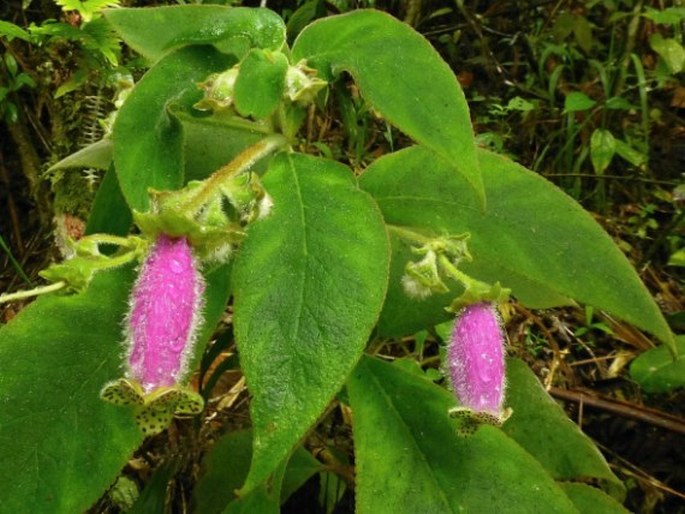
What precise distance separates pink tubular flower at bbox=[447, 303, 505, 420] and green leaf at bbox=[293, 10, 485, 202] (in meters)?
0.15

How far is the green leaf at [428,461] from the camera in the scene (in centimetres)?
90

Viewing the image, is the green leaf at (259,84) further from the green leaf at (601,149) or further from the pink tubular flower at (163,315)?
the green leaf at (601,149)

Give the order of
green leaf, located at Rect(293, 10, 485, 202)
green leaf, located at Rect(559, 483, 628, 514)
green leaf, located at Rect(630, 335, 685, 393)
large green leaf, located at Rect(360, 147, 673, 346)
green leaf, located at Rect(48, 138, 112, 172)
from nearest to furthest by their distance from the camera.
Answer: green leaf, located at Rect(293, 10, 485, 202) < large green leaf, located at Rect(360, 147, 673, 346) < green leaf, located at Rect(559, 483, 628, 514) < green leaf, located at Rect(48, 138, 112, 172) < green leaf, located at Rect(630, 335, 685, 393)

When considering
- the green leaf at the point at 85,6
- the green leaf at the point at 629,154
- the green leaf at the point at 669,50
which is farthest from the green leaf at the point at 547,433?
the green leaf at the point at 669,50

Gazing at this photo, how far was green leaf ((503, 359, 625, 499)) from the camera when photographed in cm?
111

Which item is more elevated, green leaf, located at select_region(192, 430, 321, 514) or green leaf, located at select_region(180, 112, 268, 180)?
green leaf, located at select_region(180, 112, 268, 180)

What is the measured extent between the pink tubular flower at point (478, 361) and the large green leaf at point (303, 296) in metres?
0.14

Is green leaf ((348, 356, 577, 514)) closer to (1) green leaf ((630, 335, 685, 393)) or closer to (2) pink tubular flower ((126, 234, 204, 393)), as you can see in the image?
(2) pink tubular flower ((126, 234, 204, 393))

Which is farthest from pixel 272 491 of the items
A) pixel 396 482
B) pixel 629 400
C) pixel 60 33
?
pixel 60 33

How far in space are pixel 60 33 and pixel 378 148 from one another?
978 millimetres

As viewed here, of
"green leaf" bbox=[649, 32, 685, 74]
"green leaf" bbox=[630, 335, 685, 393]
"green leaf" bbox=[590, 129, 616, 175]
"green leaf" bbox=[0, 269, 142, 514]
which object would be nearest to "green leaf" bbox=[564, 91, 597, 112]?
"green leaf" bbox=[590, 129, 616, 175]

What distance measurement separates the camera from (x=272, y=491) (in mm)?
1029

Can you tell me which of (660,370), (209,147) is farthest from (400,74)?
(660,370)

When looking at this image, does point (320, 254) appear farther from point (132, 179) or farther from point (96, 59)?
point (96, 59)
